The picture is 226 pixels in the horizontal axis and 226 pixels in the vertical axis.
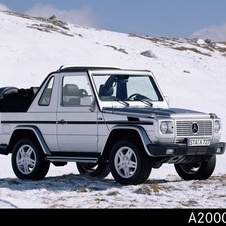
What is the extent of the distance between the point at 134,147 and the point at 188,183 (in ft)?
4.64

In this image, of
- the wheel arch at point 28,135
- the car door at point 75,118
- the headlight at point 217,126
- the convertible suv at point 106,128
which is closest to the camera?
the convertible suv at point 106,128

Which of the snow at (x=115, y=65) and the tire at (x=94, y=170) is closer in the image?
the snow at (x=115, y=65)

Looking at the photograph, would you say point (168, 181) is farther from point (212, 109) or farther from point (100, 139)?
point (212, 109)

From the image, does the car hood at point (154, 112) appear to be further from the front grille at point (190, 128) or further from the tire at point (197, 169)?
the tire at point (197, 169)

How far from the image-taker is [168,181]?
45.0 ft

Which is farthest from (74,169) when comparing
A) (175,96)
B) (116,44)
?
(116,44)

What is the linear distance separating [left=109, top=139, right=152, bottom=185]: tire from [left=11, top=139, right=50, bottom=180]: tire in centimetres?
177

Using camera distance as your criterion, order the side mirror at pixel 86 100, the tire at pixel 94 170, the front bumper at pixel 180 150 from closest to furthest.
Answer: the front bumper at pixel 180 150 < the side mirror at pixel 86 100 < the tire at pixel 94 170

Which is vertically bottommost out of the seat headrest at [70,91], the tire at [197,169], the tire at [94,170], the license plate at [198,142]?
the tire at [94,170]

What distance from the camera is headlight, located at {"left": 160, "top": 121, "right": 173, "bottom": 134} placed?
12039 mm

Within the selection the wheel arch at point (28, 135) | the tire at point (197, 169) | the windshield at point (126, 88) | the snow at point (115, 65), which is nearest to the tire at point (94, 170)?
the snow at point (115, 65)

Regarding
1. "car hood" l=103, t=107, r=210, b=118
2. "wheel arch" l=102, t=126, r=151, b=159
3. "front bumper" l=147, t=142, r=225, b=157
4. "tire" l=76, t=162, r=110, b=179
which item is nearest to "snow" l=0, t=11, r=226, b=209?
"tire" l=76, t=162, r=110, b=179

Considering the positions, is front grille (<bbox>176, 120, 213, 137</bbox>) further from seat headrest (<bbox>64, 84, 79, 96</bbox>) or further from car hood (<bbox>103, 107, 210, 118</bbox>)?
seat headrest (<bbox>64, 84, 79, 96</bbox>)

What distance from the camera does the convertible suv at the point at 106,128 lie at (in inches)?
479
